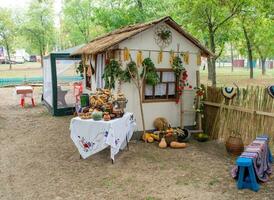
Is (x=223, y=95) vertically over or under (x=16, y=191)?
over

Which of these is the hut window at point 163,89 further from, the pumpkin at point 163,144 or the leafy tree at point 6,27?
the leafy tree at point 6,27

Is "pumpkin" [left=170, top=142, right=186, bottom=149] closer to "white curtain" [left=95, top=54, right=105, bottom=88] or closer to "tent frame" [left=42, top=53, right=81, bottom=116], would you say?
"white curtain" [left=95, top=54, right=105, bottom=88]

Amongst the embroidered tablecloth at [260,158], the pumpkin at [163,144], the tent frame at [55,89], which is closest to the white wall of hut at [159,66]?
the pumpkin at [163,144]

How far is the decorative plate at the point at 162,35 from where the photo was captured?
8008mm

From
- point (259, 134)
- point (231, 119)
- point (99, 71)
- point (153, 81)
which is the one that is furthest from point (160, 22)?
point (259, 134)

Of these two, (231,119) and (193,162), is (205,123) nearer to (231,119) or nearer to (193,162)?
(231,119)

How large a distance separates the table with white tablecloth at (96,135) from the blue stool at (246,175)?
2373mm

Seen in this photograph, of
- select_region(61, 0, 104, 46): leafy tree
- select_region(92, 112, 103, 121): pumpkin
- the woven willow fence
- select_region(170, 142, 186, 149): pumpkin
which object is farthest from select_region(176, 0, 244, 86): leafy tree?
select_region(61, 0, 104, 46): leafy tree

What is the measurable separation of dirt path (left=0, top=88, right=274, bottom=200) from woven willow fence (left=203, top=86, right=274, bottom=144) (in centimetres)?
54

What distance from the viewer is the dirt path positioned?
4918 millimetres

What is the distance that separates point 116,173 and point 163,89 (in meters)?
3.17

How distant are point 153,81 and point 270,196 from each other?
389cm

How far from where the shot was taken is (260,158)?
5312 mm

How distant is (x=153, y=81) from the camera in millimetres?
7781
